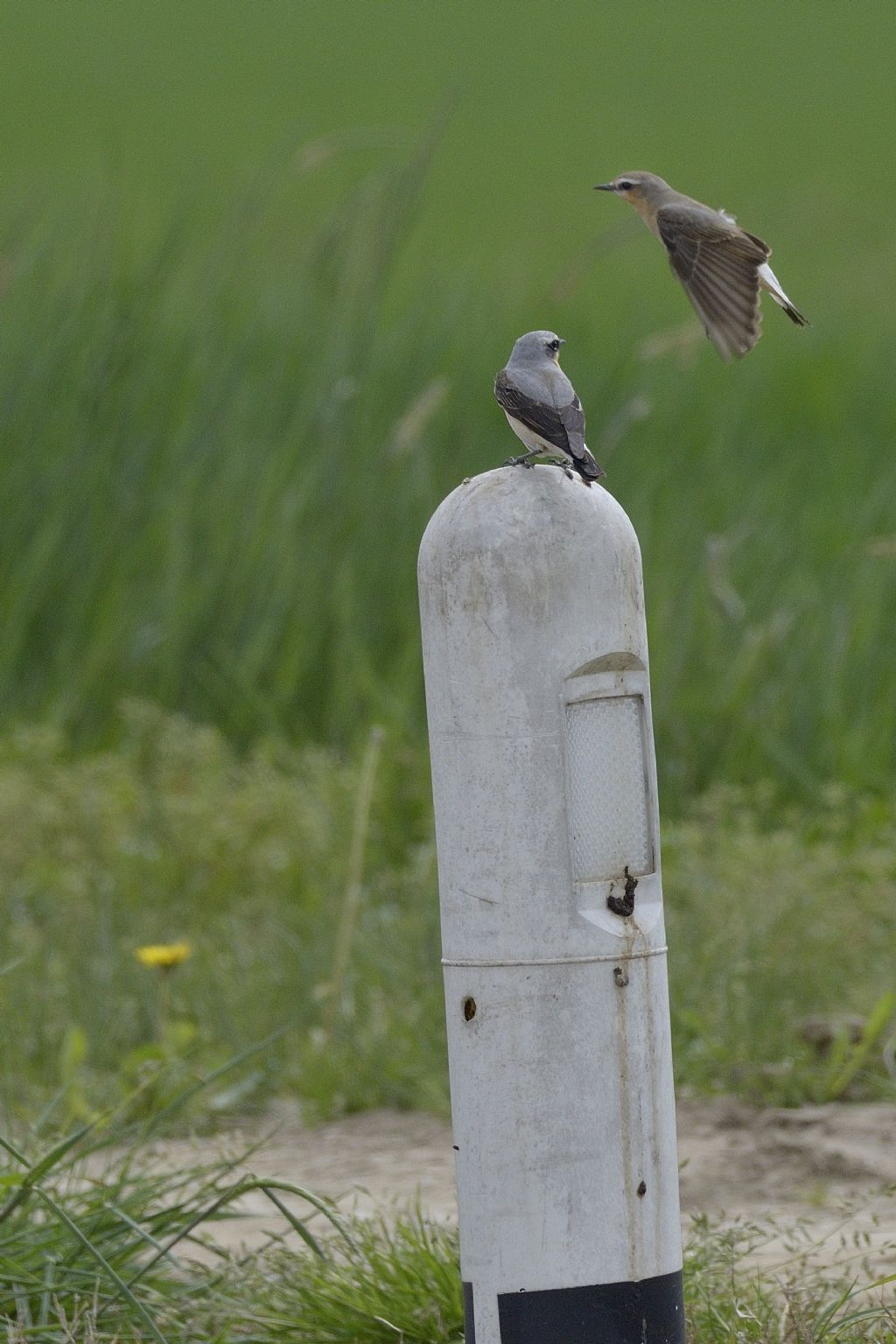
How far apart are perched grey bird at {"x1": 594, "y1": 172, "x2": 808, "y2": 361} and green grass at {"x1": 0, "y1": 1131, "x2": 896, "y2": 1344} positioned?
4.05 feet

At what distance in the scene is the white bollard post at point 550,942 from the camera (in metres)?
2.11

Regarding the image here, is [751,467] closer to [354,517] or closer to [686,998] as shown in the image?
[354,517]

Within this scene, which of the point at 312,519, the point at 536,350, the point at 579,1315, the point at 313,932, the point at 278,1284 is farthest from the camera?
the point at 312,519

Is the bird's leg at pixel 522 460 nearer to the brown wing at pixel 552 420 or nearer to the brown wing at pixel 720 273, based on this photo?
the brown wing at pixel 552 420

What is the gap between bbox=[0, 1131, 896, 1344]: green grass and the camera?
244 cm

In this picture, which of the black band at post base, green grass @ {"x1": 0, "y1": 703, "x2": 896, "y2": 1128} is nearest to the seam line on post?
the black band at post base

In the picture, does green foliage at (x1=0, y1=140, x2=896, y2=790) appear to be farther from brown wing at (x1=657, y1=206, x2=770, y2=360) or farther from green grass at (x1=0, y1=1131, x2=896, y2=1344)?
green grass at (x1=0, y1=1131, x2=896, y2=1344)

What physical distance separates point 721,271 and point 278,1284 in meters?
1.57

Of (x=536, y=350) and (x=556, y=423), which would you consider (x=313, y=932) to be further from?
(x=556, y=423)

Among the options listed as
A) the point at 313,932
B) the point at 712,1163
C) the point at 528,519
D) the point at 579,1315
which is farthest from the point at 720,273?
the point at 313,932

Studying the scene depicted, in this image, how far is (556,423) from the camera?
7.68 feet

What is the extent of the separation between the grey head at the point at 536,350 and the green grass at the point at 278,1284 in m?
1.14

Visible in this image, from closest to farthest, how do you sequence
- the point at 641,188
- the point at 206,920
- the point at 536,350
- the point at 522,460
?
the point at 522,460 → the point at 536,350 → the point at 641,188 → the point at 206,920

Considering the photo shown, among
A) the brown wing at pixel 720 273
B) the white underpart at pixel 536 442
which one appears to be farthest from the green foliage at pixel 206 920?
the brown wing at pixel 720 273
